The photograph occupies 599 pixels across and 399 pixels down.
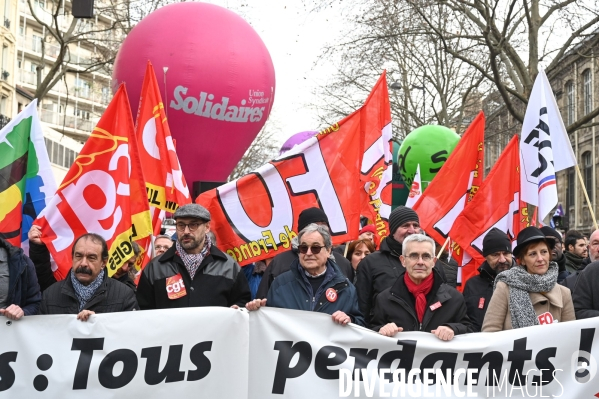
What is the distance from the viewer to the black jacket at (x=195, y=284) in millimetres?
5988

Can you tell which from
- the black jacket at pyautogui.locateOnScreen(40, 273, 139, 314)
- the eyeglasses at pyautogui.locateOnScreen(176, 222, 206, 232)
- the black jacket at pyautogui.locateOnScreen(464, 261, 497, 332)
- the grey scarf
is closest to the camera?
the grey scarf

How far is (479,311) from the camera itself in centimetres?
683

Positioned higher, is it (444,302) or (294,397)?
(444,302)

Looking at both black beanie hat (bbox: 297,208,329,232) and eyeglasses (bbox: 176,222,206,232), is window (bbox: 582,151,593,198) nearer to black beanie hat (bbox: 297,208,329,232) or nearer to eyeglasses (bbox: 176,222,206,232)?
black beanie hat (bbox: 297,208,329,232)

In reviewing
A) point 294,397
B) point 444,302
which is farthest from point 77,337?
point 444,302

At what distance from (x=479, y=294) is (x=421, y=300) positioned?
1.52 m

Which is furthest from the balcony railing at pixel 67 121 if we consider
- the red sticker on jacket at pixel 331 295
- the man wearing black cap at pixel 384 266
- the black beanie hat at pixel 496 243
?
the red sticker on jacket at pixel 331 295

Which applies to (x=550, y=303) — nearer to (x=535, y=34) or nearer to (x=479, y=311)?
(x=479, y=311)

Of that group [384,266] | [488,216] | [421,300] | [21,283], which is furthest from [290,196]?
[21,283]

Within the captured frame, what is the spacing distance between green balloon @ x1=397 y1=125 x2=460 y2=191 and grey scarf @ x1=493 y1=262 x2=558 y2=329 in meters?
15.0

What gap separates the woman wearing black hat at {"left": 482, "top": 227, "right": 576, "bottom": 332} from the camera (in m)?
5.51

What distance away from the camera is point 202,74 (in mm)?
14711

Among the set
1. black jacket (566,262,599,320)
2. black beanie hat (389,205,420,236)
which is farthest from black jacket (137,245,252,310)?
black jacket (566,262,599,320)

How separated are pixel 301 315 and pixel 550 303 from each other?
1607 mm
